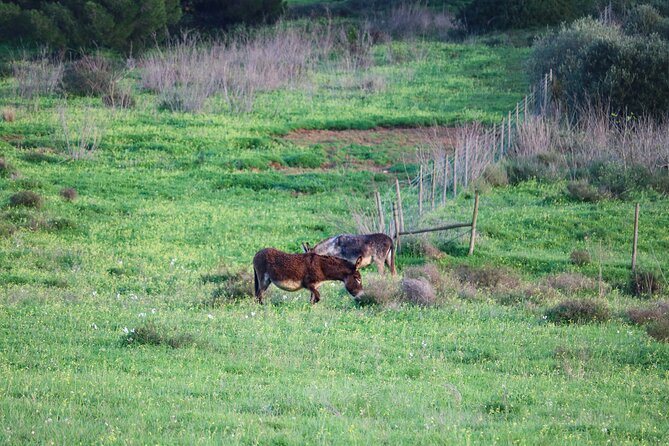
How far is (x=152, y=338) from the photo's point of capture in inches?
451

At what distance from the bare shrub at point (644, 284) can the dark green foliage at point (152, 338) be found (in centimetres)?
883

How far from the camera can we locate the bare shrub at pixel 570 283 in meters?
17.0

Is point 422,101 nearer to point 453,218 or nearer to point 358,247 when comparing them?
point 453,218

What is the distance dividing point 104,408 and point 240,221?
13.1 metres

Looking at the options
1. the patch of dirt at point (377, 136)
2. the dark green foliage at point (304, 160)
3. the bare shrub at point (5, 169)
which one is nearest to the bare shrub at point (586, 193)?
the patch of dirt at point (377, 136)

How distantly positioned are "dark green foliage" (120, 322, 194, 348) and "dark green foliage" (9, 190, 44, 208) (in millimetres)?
11058

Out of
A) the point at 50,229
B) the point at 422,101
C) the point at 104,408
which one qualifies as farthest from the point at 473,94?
the point at 104,408

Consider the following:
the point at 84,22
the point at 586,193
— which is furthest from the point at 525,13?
the point at 586,193

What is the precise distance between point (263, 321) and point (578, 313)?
4.44 meters

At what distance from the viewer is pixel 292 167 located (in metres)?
27.9

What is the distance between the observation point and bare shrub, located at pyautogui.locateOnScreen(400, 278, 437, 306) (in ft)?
48.0

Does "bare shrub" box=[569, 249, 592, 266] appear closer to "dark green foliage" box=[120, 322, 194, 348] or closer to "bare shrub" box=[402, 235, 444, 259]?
"bare shrub" box=[402, 235, 444, 259]

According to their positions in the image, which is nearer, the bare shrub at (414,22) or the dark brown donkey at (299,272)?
the dark brown donkey at (299,272)

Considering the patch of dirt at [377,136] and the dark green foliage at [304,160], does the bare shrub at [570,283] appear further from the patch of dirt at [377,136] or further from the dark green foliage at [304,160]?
the patch of dirt at [377,136]
